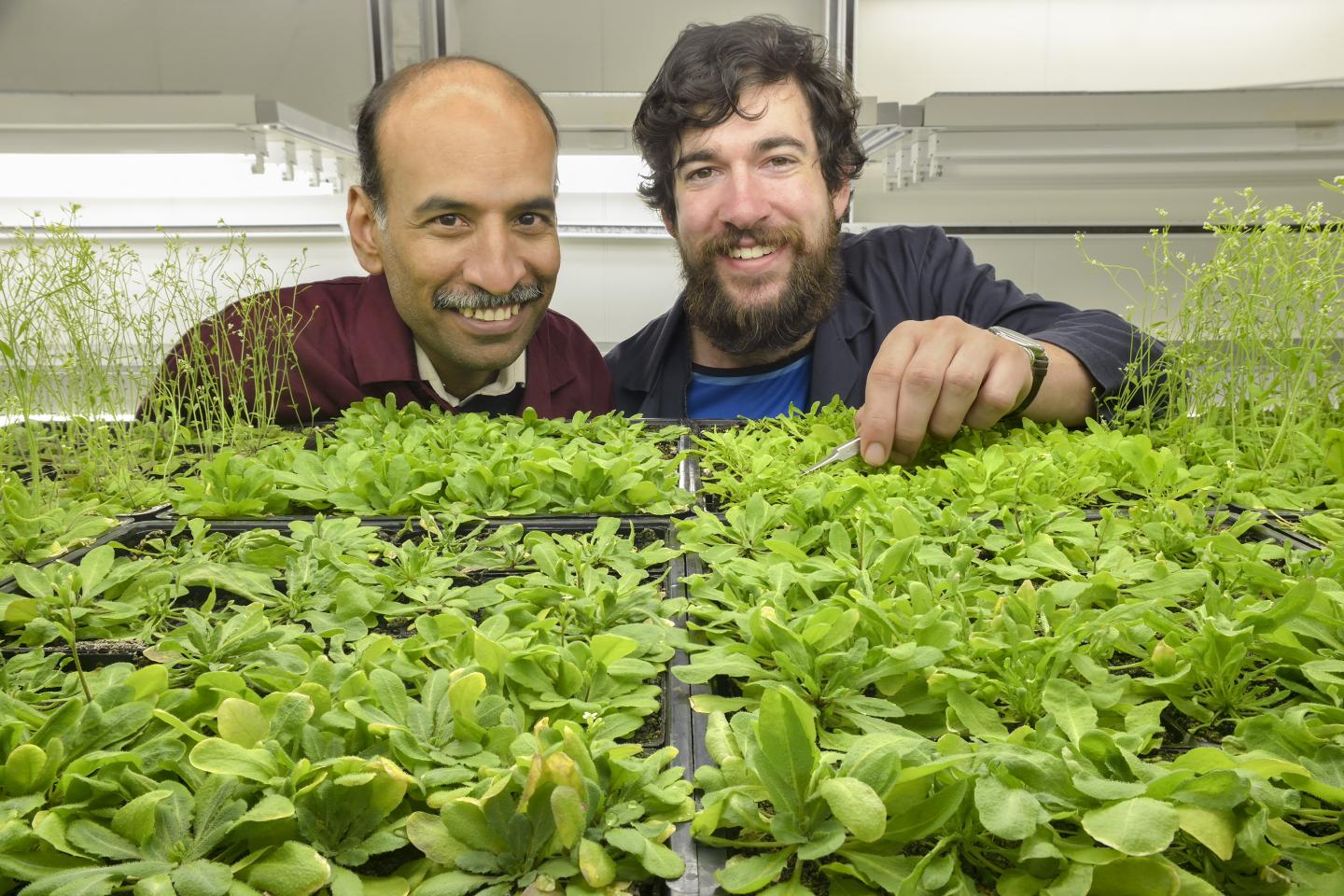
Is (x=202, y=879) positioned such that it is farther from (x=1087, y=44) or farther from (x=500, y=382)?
(x=1087, y=44)

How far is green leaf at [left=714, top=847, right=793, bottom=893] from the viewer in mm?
377

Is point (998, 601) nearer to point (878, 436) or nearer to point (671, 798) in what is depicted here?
point (671, 798)

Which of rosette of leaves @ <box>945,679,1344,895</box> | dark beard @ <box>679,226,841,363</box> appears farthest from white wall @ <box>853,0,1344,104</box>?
rosette of leaves @ <box>945,679,1344,895</box>

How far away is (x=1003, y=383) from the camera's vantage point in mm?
1231

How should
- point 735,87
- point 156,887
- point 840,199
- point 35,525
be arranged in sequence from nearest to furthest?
point 156,887 < point 35,525 < point 735,87 < point 840,199

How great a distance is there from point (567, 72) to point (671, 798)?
3160 mm

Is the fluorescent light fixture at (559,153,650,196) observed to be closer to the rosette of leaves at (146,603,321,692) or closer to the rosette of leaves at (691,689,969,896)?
the rosette of leaves at (146,603,321,692)

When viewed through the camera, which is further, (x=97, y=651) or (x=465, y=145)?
(x=465, y=145)

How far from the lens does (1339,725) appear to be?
44 centimetres

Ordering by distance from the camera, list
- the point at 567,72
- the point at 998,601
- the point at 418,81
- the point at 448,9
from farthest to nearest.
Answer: the point at 567,72, the point at 448,9, the point at 418,81, the point at 998,601

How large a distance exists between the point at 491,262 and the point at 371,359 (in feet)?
1.08

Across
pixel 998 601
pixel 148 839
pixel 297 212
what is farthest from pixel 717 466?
pixel 297 212

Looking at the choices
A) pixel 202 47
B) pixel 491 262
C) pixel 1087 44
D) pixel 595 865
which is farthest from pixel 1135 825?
pixel 202 47

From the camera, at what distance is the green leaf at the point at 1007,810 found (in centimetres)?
36
